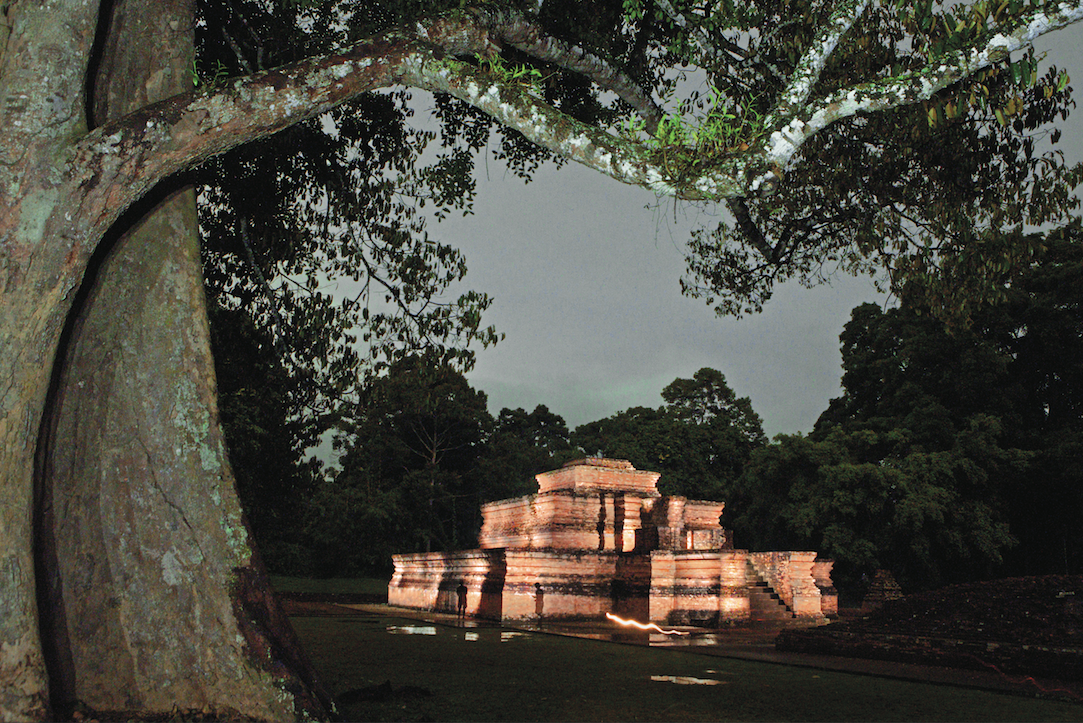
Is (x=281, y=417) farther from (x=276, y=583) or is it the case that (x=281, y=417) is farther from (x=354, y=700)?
(x=276, y=583)

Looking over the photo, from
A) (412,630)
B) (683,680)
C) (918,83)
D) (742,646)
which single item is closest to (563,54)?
(918,83)

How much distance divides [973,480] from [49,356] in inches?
874

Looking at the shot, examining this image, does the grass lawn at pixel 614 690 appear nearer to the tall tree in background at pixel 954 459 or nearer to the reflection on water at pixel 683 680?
the reflection on water at pixel 683 680

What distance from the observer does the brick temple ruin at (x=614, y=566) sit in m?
14.8

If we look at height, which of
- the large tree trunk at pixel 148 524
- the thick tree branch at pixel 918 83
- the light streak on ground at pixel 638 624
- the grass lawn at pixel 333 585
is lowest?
the grass lawn at pixel 333 585

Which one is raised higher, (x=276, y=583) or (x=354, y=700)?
(x=354, y=700)

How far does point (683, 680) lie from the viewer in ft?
23.0

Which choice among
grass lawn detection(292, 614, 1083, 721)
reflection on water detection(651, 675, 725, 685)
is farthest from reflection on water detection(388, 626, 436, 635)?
reflection on water detection(651, 675, 725, 685)

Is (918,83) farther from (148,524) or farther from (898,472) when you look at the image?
(898,472)

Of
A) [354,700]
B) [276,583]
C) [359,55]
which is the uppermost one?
[359,55]

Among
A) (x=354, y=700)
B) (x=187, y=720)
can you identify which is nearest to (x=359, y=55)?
(x=187, y=720)

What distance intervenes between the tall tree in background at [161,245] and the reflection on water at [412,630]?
8.13 metres

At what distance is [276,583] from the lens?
28016 millimetres

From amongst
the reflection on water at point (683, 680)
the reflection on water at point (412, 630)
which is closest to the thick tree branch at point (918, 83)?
the reflection on water at point (683, 680)
